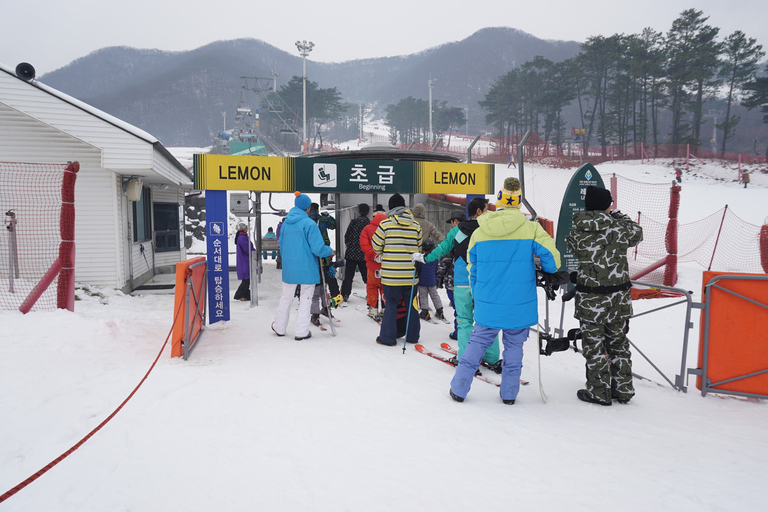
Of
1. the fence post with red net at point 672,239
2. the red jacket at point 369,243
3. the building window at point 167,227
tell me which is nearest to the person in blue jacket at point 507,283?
the red jacket at point 369,243

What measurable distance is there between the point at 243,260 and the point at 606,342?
7.25m

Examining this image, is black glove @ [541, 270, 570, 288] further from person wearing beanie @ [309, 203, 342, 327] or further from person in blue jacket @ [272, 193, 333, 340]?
person wearing beanie @ [309, 203, 342, 327]

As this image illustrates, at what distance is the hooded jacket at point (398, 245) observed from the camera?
19.3ft

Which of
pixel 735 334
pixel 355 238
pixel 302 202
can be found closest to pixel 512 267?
pixel 735 334

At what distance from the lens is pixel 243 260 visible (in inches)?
372

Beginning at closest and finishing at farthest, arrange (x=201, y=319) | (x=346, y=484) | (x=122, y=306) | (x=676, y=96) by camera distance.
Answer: (x=346, y=484), (x=201, y=319), (x=122, y=306), (x=676, y=96)

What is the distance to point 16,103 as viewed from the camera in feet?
28.4

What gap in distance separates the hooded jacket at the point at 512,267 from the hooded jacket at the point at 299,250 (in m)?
2.67

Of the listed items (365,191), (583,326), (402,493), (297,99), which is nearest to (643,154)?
(365,191)

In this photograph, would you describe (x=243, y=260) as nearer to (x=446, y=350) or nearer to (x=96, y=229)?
(x=96, y=229)

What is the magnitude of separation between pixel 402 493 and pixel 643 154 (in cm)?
3915

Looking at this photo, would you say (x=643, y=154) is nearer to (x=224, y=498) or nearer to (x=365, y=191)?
(x=365, y=191)

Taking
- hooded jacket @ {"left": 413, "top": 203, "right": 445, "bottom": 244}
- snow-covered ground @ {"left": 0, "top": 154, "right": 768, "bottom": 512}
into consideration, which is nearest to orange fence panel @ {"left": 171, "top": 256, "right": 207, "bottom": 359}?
snow-covered ground @ {"left": 0, "top": 154, "right": 768, "bottom": 512}

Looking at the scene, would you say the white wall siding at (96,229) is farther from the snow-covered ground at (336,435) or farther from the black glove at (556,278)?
the black glove at (556,278)
